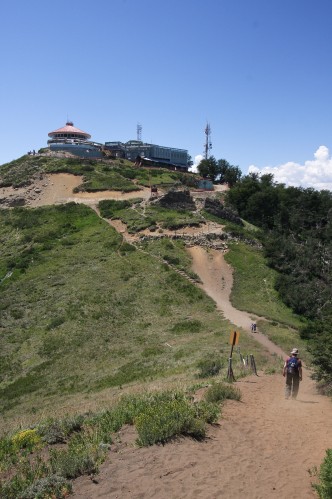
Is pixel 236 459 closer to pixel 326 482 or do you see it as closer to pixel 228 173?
pixel 326 482

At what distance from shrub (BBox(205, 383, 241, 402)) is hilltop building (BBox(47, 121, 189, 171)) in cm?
6793

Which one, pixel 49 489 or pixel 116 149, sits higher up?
pixel 116 149

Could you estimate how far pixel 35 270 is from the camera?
135ft

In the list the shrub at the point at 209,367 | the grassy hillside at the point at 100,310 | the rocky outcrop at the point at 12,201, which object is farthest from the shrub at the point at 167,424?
the rocky outcrop at the point at 12,201

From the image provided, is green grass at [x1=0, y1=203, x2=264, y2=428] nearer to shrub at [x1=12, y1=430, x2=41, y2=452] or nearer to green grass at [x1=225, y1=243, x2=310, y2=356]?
green grass at [x1=225, y1=243, x2=310, y2=356]

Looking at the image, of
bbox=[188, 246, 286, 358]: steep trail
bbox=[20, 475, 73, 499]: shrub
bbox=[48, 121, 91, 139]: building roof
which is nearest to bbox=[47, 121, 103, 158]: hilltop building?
bbox=[48, 121, 91, 139]: building roof

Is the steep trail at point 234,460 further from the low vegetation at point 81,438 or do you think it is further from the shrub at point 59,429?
the shrub at point 59,429

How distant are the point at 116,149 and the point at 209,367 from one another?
7103 centimetres

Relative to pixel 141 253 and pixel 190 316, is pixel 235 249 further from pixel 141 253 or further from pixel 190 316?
pixel 190 316

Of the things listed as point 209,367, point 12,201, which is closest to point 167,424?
point 209,367

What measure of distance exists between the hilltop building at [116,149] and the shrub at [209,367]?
61565 millimetres

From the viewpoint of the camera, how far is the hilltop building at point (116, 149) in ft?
260

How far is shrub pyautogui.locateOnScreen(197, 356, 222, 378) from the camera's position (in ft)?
61.8

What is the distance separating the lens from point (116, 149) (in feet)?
281
